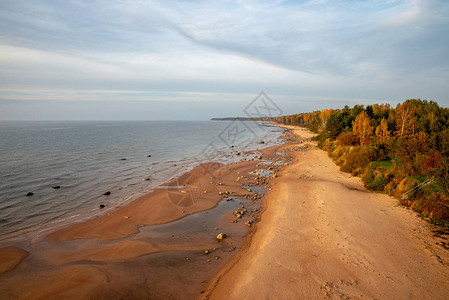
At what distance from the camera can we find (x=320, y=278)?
750 cm

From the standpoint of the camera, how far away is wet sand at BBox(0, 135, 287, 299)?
772cm

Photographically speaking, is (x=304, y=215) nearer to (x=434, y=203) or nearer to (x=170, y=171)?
(x=434, y=203)

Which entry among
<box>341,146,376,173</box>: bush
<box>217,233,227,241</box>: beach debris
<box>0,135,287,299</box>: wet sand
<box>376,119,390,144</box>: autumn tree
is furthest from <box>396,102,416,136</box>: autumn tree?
<box>217,233,227,241</box>: beach debris

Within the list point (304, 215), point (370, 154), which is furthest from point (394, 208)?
point (370, 154)

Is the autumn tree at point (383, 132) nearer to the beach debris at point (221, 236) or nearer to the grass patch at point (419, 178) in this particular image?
the grass patch at point (419, 178)

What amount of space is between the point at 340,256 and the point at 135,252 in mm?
9007

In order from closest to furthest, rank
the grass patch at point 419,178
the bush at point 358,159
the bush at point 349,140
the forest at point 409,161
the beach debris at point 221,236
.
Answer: the forest at point 409,161, the beach debris at point 221,236, the grass patch at point 419,178, the bush at point 358,159, the bush at point 349,140

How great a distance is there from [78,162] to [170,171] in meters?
14.7

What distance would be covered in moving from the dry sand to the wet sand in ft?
4.33

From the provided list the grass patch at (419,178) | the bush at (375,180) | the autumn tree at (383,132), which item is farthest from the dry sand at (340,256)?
the autumn tree at (383,132)

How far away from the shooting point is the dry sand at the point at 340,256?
7.03 metres

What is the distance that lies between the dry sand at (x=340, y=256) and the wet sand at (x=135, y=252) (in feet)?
4.33

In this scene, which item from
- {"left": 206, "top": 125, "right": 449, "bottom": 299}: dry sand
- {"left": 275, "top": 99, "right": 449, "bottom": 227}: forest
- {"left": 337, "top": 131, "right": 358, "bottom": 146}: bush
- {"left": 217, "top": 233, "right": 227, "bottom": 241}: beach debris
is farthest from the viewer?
{"left": 337, "top": 131, "right": 358, "bottom": 146}: bush

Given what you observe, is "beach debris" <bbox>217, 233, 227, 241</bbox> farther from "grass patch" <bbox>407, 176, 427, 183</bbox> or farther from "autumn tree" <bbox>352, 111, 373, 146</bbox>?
"autumn tree" <bbox>352, 111, 373, 146</bbox>
